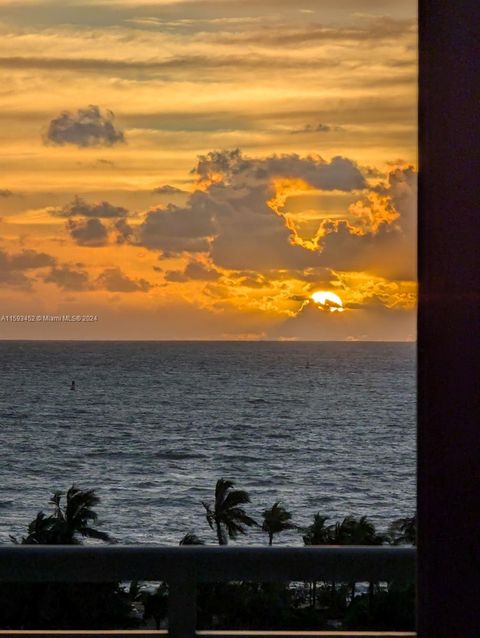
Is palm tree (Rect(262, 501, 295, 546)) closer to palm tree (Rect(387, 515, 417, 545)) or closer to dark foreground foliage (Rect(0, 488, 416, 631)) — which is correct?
palm tree (Rect(387, 515, 417, 545))

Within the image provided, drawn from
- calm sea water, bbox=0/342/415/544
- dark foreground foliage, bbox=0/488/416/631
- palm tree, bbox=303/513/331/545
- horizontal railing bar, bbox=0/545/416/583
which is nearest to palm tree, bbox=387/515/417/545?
dark foreground foliage, bbox=0/488/416/631

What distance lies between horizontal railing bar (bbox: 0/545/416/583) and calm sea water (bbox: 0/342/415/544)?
1106 inches

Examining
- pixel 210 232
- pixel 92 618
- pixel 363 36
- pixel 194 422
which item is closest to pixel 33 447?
pixel 194 422

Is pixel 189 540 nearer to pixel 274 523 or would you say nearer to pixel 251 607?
pixel 274 523

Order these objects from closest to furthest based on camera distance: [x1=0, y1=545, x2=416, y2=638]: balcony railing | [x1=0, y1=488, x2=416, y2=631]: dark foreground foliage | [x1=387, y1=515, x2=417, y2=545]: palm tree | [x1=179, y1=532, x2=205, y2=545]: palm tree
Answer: [x1=387, y1=515, x2=417, y2=545]: palm tree
[x1=0, y1=545, x2=416, y2=638]: balcony railing
[x1=0, y1=488, x2=416, y2=631]: dark foreground foliage
[x1=179, y1=532, x2=205, y2=545]: palm tree

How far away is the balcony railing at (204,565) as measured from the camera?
1691mm

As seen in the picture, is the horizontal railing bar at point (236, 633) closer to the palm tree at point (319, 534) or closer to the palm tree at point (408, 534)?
the palm tree at point (408, 534)

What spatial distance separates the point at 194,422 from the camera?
4544 cm

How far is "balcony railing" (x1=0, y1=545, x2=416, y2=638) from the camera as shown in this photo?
1691 mm

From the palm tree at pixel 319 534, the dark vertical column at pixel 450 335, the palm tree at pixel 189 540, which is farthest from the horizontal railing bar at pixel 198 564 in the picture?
the palm tree at pixel 189 540

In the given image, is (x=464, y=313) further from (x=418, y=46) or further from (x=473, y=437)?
(x=418, y=46)

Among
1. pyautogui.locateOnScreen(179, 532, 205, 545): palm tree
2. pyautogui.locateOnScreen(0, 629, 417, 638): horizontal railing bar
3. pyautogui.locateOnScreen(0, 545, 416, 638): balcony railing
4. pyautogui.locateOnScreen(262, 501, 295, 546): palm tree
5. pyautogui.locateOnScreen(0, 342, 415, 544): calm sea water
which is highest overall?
pyautogui.locateOnScreen(0, 342, 415, 544): calm sea water

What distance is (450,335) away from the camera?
1001 mm

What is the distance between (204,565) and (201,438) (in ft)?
134
